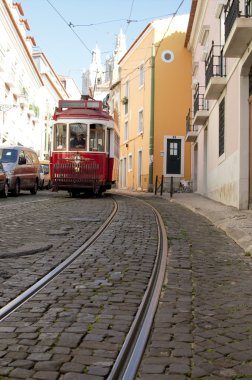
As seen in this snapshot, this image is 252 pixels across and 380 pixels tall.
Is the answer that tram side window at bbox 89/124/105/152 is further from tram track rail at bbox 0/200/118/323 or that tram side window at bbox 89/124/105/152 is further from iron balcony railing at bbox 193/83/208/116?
tram track rail at bbox 0/200/118/323

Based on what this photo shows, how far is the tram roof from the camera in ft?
59.4

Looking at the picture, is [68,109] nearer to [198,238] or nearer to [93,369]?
[198,238]

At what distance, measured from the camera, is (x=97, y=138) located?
18.2 meters

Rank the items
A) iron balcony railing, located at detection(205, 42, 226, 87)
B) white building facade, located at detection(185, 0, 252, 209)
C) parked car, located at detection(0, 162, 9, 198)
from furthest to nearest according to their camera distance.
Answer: parked car, located at detection(0, 162, 9, 198) → iron balcony railing, located at detection(205, 42, 226, 87) → white building facade, located at detection(185, 0, 252, 209)

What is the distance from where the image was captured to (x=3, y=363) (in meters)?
2.87

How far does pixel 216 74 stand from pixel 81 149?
5.32 meters

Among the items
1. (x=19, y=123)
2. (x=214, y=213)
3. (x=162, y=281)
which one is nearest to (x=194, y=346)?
(x=162, y=281)

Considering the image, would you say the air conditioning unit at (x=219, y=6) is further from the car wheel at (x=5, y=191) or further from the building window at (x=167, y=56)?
the building window at (x=167, y=56)

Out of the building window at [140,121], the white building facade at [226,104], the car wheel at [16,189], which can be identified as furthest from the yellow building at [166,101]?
the car wheel at [16,189]

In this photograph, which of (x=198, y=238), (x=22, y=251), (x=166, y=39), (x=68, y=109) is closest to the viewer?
(x=22, y=251)

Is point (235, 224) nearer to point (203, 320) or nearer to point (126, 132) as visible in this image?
point (203, 320)

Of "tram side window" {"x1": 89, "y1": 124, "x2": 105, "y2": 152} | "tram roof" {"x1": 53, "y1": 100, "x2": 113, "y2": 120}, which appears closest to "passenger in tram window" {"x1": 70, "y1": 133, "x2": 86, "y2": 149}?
"tram side window" {"x1": 89, "y1": 124, "x2": 105, "y2": 152}

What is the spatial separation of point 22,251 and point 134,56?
30973 millimetres

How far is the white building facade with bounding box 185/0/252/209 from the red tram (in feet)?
13.0
